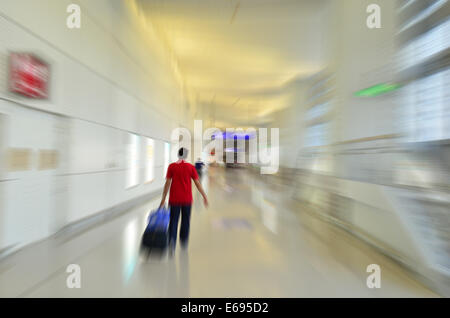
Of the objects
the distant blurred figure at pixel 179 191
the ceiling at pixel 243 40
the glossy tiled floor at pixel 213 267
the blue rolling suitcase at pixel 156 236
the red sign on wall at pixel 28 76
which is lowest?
the glossy tiled floor at pixel 213 267

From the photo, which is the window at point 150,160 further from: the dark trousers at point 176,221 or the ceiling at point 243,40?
the dark trousers at point 176,221

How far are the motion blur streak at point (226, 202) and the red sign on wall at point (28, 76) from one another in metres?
0.02

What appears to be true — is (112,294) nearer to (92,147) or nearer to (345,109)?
(92,147)

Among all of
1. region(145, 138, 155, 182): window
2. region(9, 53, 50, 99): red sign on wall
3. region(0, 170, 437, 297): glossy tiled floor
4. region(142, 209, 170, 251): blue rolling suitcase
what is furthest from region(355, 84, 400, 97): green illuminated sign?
region(145, 138, 155, 182): window

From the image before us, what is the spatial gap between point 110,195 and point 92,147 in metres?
1.38

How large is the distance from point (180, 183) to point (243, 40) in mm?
7502

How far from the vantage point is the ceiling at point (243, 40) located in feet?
23.0

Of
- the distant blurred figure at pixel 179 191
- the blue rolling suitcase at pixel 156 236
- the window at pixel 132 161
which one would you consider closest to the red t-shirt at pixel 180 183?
the distant blurred figure at pixel 179 191

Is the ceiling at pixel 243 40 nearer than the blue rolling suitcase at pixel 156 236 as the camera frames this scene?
No

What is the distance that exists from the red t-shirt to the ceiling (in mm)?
5487

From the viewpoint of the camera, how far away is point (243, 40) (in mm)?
8992

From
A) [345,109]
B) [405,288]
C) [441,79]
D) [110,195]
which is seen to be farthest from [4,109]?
[345,109]

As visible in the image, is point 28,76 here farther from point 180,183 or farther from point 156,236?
point 156,236

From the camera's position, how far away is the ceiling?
700cm
